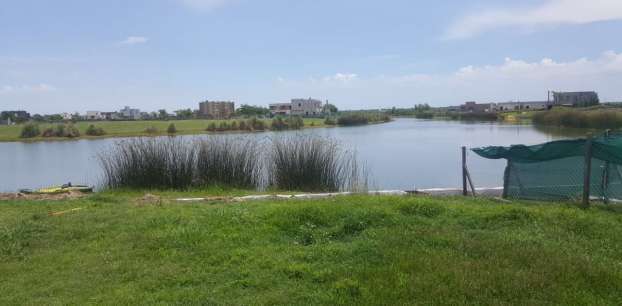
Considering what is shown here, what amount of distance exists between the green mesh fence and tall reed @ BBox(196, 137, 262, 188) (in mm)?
6080

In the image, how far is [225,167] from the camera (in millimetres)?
12328

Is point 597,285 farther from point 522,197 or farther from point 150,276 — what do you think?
point 522,197

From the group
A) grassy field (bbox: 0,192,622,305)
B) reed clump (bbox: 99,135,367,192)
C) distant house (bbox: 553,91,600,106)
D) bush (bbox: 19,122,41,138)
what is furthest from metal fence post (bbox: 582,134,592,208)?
distant house (bbox: 553,91,600,106)

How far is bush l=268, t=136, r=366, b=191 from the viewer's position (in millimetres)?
12078

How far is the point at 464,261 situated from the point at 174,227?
127 inches

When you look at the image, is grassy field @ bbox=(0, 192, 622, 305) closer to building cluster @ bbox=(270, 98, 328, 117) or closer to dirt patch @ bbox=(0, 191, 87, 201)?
dirt patch @ bbox=(0, 191, 87, 201)

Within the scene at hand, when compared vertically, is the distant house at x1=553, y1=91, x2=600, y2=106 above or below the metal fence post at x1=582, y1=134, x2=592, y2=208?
above

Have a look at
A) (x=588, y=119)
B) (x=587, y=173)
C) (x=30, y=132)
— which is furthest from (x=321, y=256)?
(x=30, y=132)

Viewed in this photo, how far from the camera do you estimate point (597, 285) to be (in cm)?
373

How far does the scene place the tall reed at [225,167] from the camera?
12.2 metres

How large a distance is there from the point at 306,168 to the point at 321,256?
7.53m

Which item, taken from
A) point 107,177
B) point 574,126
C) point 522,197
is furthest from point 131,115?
point 522,197

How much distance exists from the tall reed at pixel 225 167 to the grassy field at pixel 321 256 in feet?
17.9

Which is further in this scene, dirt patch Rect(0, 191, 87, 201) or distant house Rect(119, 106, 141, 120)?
distant house Rect(119, 106, 141, 120)
